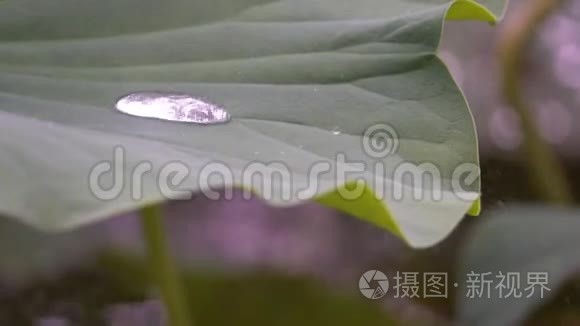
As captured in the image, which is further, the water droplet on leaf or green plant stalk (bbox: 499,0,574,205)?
green plant stalk (bbox: 499,0,574,205)

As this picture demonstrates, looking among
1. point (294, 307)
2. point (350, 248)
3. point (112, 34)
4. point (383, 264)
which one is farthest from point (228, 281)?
point (112, 34)

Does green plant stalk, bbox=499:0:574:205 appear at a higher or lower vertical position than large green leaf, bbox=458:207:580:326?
higher

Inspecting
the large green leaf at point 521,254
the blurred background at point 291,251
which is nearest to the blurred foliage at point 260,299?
the blurred background at point 291,251

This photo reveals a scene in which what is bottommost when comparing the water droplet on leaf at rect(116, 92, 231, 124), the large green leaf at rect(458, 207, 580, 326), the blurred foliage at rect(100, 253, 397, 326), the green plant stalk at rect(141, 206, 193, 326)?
the blurred foliage at rect(100, 253, 397, 326)

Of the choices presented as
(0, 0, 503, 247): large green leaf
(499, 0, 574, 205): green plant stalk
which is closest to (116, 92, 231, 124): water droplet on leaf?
(0, 0, 503, 247): large green leaf

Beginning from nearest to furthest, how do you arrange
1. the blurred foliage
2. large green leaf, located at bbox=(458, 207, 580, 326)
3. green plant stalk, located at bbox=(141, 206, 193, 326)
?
green plant stalk, located at bbox=(141, 206, 193, 326) < large green leaf, located at bbox=(458, 207, 580, 326) < the blurred foliage

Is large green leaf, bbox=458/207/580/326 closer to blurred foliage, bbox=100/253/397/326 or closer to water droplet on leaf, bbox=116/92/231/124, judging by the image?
blurred foliage, bbox=100/253/397/326
